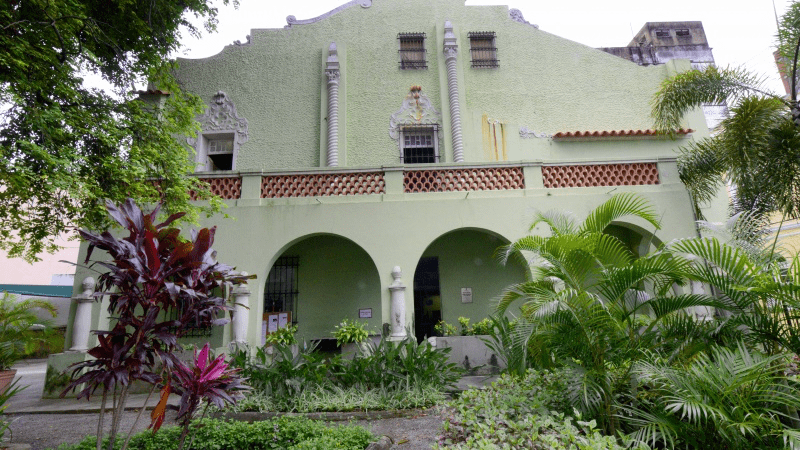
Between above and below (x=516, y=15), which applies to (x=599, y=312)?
below

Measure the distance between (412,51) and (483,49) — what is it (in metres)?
1.84

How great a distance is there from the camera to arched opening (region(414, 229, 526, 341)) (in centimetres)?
974

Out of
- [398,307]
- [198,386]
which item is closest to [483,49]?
[398,307]

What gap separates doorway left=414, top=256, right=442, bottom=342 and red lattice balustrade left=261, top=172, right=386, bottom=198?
2345mm

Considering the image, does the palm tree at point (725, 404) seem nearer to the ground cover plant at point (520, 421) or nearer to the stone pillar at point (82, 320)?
the ground cover plant at point (520, 421)

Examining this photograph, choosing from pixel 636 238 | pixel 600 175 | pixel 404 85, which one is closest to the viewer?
pixel 600 175

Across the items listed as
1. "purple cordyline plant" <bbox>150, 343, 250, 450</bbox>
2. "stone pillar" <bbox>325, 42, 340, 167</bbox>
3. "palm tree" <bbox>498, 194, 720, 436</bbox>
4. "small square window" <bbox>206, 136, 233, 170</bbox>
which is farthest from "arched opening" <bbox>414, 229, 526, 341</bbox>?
"purple cordyline plant" <bbox>150, 343, 250, 450</bbox>

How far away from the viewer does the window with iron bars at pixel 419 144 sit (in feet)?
36.4

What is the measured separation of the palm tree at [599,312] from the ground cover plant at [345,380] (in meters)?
1.79

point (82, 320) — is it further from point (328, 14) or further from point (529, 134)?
point (529, 134)

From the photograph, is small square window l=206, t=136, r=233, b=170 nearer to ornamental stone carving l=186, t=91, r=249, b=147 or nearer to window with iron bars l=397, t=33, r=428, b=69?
ornamental stone carving l=186, t=91, r=249, b=147

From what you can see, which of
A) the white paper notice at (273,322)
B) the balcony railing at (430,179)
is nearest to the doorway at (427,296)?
the balcony railing at (430,179)

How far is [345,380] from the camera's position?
607cm

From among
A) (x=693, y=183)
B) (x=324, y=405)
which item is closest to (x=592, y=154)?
(x=693, y=183)
